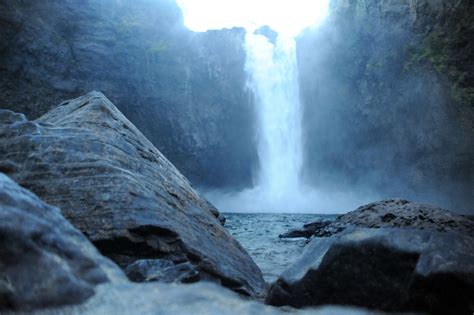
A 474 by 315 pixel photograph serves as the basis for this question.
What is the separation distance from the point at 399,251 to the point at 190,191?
11.7ft

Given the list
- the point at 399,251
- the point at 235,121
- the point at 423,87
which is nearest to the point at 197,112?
the point at 235,121

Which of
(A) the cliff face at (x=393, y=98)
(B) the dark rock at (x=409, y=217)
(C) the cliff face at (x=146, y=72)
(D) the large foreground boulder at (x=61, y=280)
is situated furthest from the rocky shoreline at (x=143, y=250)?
(C) the cliff face at (x=146, y=72)

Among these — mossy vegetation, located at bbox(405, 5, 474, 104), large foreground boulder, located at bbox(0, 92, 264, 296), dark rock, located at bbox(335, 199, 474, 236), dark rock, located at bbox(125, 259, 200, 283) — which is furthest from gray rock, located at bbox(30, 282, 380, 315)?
mossy vegetation, located at bbox(405, 5, 474, 104)

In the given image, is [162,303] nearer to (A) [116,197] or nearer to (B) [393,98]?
(A) [116,197]

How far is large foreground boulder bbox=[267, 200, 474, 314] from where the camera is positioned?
253cm

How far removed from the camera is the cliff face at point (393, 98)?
2838cm

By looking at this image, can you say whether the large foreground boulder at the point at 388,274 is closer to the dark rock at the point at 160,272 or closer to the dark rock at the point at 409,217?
the dark rock at the point at 160,272

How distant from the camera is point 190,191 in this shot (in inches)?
230

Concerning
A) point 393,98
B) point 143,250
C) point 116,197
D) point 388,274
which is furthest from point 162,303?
point 393,98

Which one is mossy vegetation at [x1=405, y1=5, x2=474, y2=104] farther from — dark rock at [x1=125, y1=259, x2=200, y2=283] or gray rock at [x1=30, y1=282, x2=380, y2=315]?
gray rock at [x1=30, y1=282, x2=380, y2=315]

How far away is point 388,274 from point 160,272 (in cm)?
180

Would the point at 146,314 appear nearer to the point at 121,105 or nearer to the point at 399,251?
the point at 399,251

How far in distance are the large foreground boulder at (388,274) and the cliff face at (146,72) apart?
3365 cm

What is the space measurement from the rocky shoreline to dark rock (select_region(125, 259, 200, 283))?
0.01 meters
